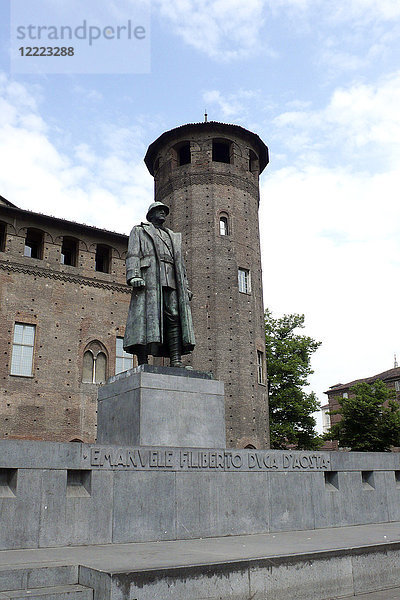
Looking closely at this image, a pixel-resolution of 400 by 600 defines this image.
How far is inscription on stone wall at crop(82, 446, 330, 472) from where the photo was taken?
6125 millimetres

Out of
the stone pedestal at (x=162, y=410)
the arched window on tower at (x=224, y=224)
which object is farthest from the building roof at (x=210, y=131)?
the stone pedestal at (x=162, y=410)

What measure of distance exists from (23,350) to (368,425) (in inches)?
875

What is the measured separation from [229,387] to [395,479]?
→ 16654 mm

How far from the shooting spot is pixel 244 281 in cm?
2780

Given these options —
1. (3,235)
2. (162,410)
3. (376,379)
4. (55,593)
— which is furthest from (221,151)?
(376,379)

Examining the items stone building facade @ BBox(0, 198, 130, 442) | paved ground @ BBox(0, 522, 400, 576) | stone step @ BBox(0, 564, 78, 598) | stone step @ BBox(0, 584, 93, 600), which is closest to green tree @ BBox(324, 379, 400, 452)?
stone building facade @ BBox(0, 198, 130, 442)

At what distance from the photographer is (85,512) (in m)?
5.76

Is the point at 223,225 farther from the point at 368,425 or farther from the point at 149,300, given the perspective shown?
the point at 149,300

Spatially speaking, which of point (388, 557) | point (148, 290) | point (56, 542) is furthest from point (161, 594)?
point (148, 290)

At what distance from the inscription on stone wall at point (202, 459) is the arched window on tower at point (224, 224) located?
68.5 ft

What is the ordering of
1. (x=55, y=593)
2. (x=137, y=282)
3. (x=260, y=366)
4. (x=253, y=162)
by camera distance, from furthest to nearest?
(x=253, y=162), (x=260, y=366), (x=137, y=282), (x=55, y=593)

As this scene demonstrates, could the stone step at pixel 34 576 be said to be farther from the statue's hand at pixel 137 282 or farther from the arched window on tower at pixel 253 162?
the arched window on tower at pixel 253 162

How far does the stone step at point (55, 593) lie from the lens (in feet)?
12.4

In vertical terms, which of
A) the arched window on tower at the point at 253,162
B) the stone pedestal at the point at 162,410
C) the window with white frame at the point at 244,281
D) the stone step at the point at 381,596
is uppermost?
the arched window on tower at the point at 253,162
